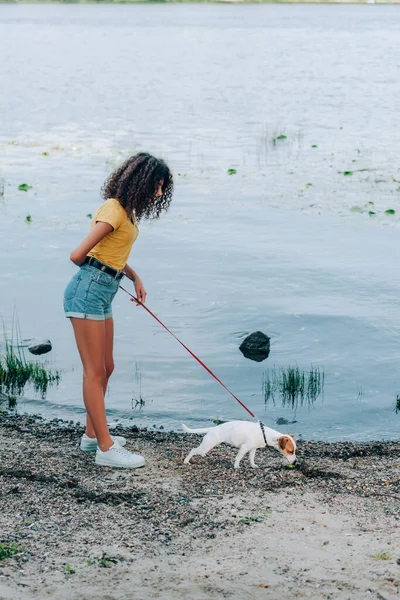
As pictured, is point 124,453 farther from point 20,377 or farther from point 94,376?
point 20,377

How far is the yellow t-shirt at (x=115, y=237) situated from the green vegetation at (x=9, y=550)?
84.3 inches

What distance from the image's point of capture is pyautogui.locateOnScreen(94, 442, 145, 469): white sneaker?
757 centimetres

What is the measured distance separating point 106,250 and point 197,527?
6.94ft

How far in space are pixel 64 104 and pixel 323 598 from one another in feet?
113

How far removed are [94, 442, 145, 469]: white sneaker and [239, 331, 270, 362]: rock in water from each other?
5.10 metres

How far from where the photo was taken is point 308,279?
1605 cm

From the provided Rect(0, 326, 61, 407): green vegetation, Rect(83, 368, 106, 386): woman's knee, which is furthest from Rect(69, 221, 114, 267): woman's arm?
Rect(0, 326, 61, 407): green vegetation

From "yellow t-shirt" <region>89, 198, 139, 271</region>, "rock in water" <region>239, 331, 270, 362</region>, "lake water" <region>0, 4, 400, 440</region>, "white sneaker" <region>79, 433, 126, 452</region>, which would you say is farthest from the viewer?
"rock in water" <region>239, 331, 270, 362</region>

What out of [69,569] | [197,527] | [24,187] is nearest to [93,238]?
[197,527]

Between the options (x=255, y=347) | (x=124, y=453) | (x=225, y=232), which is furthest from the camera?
(x=225, y=232)

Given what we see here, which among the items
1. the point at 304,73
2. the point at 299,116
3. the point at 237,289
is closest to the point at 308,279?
the point at 237,289

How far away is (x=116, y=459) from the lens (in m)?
7.56

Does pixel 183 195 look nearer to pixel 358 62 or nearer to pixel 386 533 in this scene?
pixel 386 533

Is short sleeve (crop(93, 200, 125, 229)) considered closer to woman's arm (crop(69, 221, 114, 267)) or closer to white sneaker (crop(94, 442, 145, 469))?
woman's arm (crop(69, 221, 114, 267))
